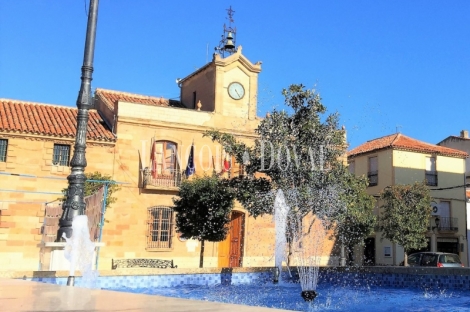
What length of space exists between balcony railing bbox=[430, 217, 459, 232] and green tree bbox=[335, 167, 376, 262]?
853cm

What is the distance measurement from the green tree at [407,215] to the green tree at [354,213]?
2.50 m

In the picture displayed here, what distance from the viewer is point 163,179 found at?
21.0 metres

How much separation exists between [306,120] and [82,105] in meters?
6.89

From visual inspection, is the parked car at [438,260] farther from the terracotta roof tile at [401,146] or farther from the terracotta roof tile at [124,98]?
the terracotta roof tile at [124,98]

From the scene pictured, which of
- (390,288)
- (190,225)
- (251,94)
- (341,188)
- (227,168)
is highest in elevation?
(251,94)

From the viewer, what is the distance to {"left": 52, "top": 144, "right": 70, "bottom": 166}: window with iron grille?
64.4 feet

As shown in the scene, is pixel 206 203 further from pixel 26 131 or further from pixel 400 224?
pixel 400 224

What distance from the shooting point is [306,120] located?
1416 cm

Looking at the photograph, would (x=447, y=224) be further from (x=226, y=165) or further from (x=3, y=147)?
(x=3, y=147)

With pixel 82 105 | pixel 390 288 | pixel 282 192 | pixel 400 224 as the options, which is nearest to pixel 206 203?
pixel 282 192

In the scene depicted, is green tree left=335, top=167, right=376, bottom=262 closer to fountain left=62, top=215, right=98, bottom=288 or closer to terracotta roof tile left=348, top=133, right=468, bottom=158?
fountain left=62, top=215, right=98, bottom=288

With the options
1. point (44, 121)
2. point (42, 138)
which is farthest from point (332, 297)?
point (44, 121)

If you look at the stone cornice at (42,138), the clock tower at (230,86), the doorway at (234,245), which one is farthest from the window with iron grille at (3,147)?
the doorway at (234,245)

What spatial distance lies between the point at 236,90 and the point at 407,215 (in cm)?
1017
